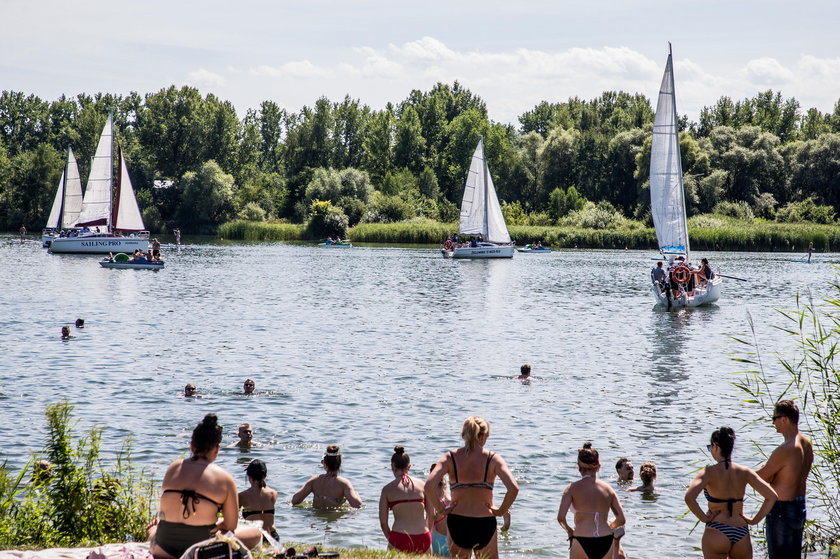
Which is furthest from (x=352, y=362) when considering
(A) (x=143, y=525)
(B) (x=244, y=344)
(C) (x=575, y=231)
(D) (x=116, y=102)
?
(D) (x=116, y=102)

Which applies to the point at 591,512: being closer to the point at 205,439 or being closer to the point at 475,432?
the point at 475,432

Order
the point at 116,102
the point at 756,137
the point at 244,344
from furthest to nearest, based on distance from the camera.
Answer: the point at 116,102, the point at 756,137, the point at 244,344

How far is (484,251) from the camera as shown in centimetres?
8056

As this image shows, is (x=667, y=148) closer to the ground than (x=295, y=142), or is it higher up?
closer to the ground

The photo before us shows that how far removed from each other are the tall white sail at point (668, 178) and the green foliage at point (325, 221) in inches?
2709

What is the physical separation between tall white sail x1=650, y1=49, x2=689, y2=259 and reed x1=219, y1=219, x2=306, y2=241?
7439 cm

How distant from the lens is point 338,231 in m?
112

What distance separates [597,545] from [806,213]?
9695cm

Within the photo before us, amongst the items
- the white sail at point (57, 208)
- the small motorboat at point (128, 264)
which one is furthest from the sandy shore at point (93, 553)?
the white sail at point (57, 208)

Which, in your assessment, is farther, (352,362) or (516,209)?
(516,209)

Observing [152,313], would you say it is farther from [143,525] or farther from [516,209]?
[516,209]

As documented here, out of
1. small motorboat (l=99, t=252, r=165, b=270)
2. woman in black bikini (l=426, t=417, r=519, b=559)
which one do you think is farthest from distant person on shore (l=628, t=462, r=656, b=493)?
small motorboat (l=99, t=252, r=165, b=270)

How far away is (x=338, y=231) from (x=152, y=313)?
72794 millimetres

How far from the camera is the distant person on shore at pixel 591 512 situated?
31.1 feet
